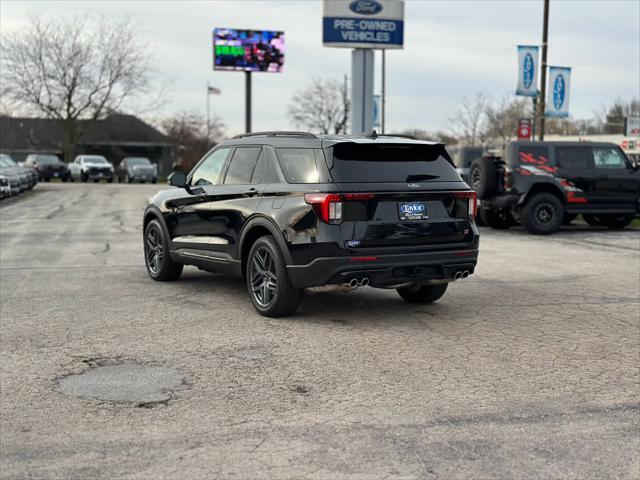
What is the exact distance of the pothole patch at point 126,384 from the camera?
16.3ft

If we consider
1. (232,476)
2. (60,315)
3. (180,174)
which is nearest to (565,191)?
(180,174)

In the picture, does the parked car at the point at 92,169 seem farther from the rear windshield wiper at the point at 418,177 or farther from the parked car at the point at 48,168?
the rear windshield wiper at the point at 418,177

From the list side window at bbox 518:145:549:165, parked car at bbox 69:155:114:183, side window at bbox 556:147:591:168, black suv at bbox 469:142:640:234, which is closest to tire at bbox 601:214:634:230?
black suv at bbox 469:142:640:234

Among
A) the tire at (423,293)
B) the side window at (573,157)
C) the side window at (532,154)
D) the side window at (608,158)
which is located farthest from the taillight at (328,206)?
the side window at (608,158)

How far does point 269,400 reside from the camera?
491 centimetres

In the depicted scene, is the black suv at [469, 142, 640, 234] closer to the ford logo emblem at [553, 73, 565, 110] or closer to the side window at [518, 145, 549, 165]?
the side window at [518, 145, 549, 165]

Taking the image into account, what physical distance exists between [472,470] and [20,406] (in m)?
2.69

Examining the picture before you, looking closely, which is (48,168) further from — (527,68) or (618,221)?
(618,221)

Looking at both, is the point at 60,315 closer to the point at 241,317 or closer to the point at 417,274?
the point at 241,317

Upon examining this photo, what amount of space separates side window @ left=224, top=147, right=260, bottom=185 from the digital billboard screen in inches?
1250

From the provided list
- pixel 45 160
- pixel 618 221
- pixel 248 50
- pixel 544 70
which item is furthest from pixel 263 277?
pixel 45 160

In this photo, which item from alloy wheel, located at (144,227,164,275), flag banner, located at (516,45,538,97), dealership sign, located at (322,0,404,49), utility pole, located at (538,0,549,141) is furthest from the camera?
dealership sign, located at (322,0,404,49)

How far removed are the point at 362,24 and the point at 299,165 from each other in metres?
27.5

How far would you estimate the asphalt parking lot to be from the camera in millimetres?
3969
